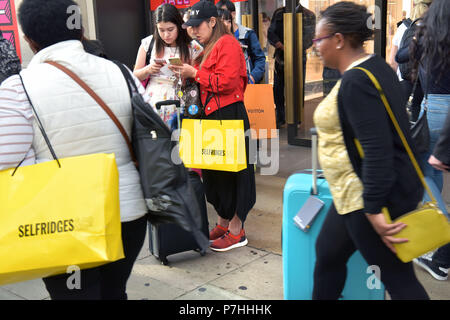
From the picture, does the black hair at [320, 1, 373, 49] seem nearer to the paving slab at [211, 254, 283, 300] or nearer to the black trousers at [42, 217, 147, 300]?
the black trousers at [42, 217, 147, 300]

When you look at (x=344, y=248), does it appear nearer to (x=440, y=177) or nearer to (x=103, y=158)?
(x=103, y=158)

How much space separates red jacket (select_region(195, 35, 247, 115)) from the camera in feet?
12.7

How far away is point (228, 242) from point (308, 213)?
65.0 inches

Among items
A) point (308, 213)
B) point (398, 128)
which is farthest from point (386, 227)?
point (308, 213)

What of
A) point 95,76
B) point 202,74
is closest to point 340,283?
point 95,76

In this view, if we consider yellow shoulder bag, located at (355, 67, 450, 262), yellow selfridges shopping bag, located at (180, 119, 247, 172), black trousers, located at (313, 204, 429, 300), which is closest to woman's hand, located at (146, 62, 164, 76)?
yellow selfridges shopping bag, located at (180, 119, 247, 172)

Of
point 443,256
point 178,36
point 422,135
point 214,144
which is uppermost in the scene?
point 178,36

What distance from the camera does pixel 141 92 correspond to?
2301 mm

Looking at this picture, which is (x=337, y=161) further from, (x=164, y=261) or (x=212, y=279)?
(x=164, y=261)

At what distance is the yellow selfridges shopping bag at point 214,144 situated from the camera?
388cm

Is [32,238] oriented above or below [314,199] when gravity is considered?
above

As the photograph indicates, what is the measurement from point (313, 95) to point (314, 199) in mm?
4884

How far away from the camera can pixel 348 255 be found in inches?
95.7

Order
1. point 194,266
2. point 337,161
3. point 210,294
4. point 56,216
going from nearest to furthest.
A: point 56,216, point 337,161, point 210,294, point 194,266
